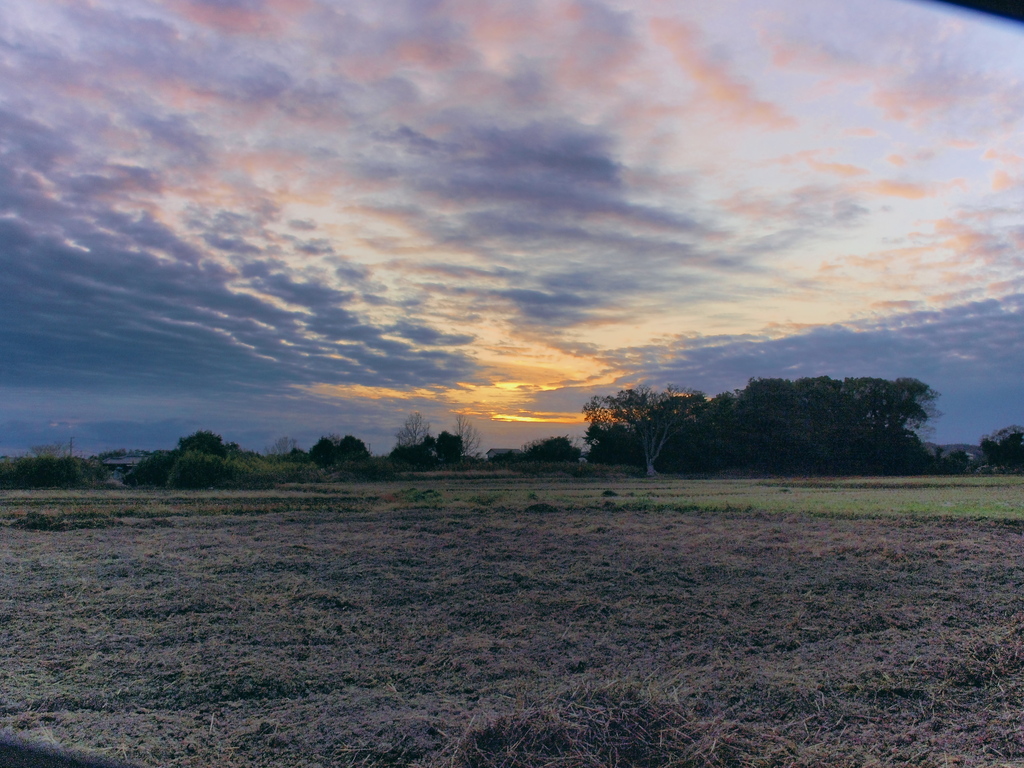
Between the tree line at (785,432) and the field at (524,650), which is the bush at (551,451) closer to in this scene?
the tree line at (785,432)

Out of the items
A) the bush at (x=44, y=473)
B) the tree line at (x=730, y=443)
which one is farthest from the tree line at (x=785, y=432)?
the bush at (x=44, y=473)

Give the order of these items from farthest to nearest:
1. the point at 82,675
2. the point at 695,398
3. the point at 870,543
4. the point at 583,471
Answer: the point at 695,398, the point at 583,471, the point at 870,543, the point at 82,675

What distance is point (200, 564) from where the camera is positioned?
8.13 meters

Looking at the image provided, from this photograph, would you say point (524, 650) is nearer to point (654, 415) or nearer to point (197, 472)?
point (197, 472)

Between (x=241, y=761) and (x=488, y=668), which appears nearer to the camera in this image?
(x=241, y=761)

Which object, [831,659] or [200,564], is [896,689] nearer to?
[831,659]

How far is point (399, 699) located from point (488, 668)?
29.4 inches

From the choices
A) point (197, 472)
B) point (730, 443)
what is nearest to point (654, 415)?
point (730, 443)

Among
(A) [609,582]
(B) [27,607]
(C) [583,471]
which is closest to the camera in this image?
(B) [27,607]

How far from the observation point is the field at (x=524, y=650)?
3430 mm

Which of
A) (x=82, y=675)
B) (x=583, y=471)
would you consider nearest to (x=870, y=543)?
(x=82, y=675)

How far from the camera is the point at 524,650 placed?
4.96 meters

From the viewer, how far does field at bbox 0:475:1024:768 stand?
343 centimetres

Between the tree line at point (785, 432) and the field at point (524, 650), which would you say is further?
the tree line at point (785, 432)
